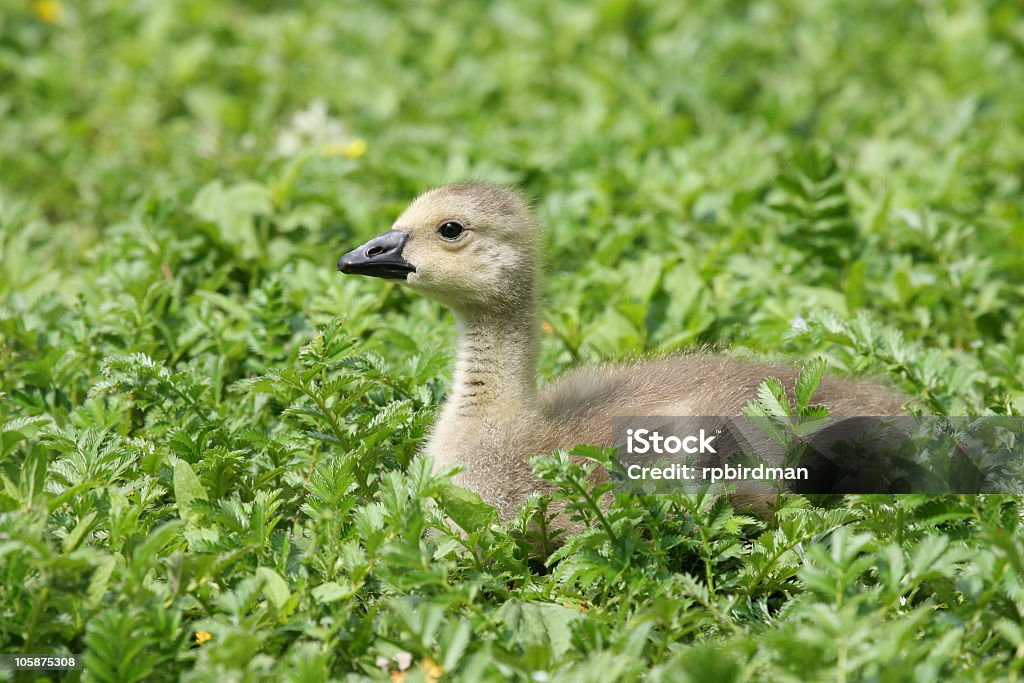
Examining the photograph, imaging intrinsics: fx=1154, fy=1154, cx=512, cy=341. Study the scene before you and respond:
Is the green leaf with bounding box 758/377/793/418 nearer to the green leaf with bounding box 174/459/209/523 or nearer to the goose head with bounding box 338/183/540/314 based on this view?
the goose head with bounding box 338/183/540/314

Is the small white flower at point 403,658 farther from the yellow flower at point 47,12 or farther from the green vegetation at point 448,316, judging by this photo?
the yellow flower at point 47,12

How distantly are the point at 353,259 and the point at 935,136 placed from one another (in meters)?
4.23

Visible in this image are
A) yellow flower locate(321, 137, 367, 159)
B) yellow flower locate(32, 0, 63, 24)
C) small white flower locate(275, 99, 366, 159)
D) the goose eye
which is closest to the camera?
the goose eye

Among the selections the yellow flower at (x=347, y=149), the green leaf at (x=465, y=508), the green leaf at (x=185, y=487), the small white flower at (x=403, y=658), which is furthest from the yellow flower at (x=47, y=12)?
the small white flower at (x=403, y=658)

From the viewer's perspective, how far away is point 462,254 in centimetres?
398

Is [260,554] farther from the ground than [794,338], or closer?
closer

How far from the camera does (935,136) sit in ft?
22.3

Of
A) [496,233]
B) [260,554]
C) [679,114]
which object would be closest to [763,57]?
[679,114]

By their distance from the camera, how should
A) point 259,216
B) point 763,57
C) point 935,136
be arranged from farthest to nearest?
point 763,57
point 935,136
point 259,216

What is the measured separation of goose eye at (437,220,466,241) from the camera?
13.2 ft

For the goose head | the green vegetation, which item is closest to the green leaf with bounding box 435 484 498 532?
the green vegetation

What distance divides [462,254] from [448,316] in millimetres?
989

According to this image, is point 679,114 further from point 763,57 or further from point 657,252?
point 657,252

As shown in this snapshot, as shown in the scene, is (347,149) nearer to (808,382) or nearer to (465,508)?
(465,508)
